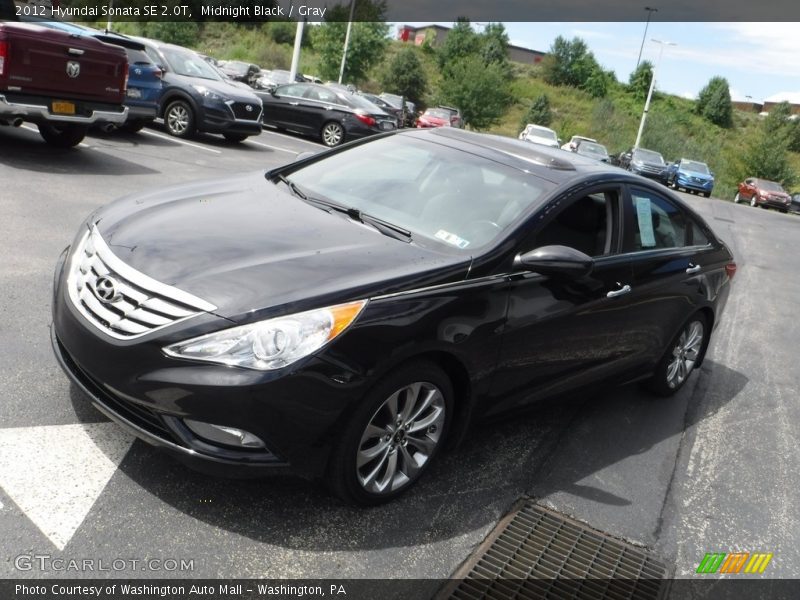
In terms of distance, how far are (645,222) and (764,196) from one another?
34.7m

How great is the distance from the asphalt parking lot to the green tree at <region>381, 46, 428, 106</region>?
5940 centimetres

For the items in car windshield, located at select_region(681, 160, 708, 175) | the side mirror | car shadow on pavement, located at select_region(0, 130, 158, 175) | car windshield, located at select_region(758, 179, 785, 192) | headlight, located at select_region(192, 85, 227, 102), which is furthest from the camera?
car windshield, located at select_region(758, 179, 785, 192)

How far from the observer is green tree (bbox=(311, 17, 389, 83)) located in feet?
178

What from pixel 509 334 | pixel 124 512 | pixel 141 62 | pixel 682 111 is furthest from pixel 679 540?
pixel 682 111

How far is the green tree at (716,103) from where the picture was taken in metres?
83.1

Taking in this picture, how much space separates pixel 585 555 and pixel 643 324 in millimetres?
1733

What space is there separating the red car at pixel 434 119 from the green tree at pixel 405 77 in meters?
27.0

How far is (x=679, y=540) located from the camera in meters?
3.88

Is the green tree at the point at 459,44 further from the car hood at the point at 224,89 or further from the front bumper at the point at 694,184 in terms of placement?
the car hood at the point at 224,89

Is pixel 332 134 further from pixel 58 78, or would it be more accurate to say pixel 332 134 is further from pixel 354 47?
pixel 354 47

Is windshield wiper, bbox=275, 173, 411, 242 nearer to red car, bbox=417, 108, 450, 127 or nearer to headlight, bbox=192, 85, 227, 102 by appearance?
headlight, bbox=192, 85, 227, 102

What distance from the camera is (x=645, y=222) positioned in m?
4.83

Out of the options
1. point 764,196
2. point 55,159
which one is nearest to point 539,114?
point 764,196

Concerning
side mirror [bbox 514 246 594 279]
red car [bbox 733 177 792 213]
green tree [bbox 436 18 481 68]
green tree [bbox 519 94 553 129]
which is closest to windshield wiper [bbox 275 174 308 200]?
side mirror [bbox 514 246 594 279]
